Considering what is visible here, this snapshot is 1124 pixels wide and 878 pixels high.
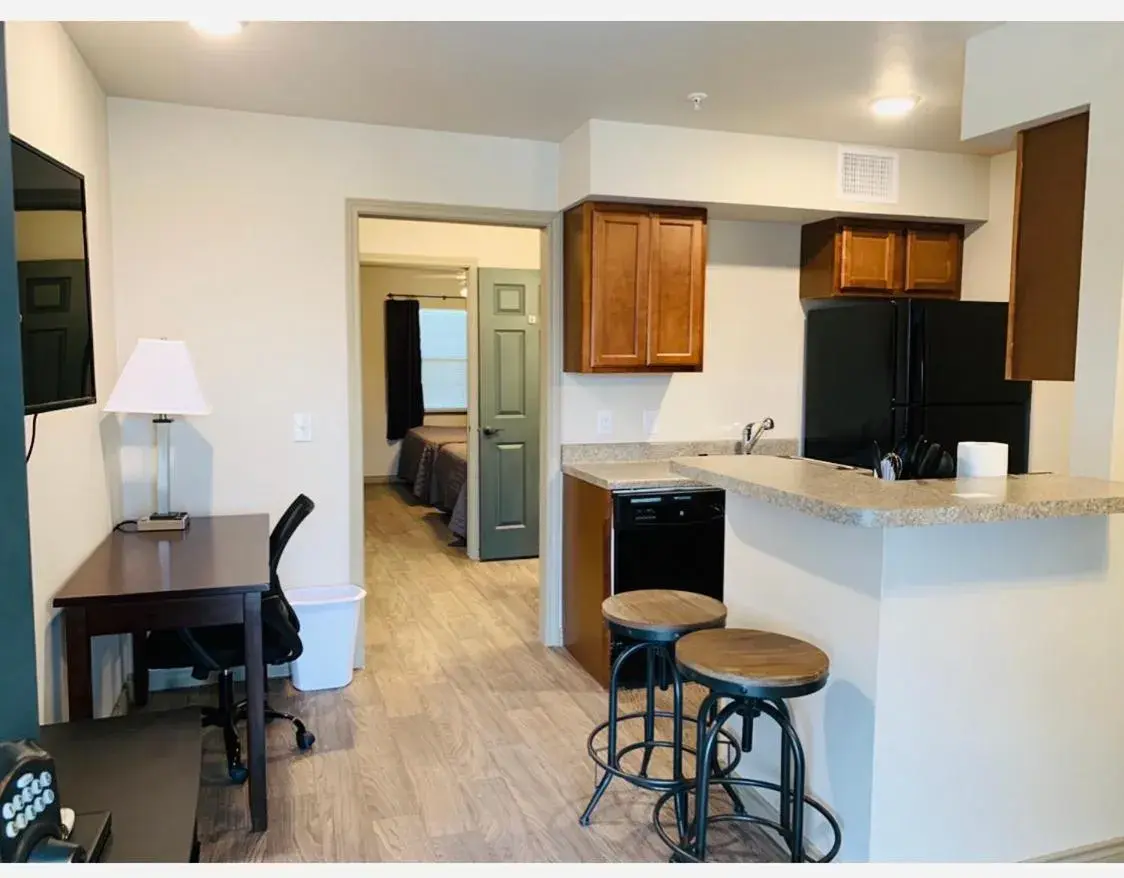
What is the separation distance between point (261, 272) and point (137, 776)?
246cm

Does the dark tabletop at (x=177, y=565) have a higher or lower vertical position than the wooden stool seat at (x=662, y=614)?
higher

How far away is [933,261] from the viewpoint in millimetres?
4328

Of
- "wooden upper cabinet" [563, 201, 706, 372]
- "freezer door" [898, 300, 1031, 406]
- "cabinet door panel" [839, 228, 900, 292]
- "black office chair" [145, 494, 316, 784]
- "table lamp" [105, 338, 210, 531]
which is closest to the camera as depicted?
"black office chair" [145, 494, 316, 784]

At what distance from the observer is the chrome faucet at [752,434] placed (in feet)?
14.3

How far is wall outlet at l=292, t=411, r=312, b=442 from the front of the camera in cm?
369

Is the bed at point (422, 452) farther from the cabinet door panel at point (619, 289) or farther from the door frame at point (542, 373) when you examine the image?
the cabinet door panel at point (619, 289)

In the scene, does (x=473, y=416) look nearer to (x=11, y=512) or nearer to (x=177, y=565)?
(x=177, y=565)

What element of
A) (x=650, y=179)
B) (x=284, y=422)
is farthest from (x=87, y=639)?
(x=650, y=179)

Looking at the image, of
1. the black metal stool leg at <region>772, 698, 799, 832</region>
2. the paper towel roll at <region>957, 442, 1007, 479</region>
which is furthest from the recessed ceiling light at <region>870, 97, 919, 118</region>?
the black metal stool leg at <region>772, 698, 799, 832</region>

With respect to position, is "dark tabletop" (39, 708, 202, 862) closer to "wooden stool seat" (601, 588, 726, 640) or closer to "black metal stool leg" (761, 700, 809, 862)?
"wooden stool seat" (601, 588, 726, 640)

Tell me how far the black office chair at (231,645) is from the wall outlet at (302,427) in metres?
0.78

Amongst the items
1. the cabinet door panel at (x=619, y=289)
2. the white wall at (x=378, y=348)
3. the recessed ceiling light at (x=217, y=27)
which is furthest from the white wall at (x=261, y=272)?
the white wall at (x=378, y=348)

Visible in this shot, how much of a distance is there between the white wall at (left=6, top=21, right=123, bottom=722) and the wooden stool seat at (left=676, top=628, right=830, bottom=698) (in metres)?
1.56

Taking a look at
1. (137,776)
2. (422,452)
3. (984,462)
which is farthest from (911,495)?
(422,452)
